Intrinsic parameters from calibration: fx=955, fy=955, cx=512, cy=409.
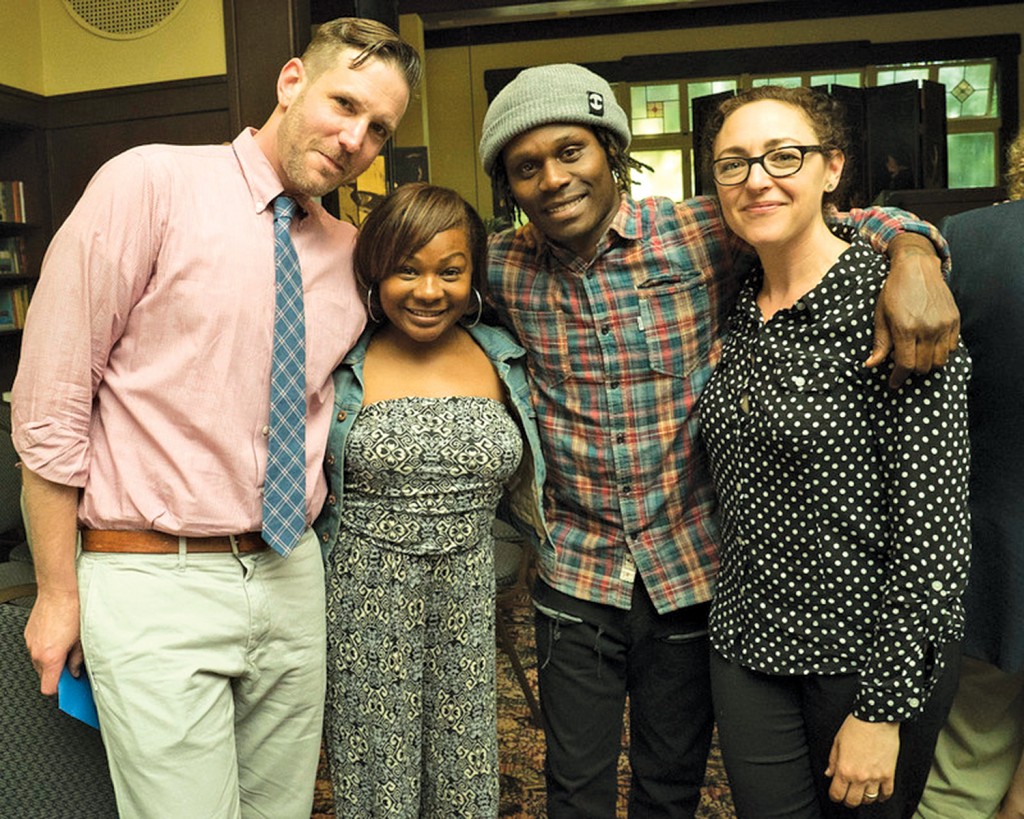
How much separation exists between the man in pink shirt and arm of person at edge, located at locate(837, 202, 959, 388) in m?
0.89

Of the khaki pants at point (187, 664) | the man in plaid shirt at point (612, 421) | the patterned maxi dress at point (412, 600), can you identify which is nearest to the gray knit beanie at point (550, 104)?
the man in plaid shirt at point (612, 421)

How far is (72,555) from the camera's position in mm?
1468

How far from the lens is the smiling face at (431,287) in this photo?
5.84 feet

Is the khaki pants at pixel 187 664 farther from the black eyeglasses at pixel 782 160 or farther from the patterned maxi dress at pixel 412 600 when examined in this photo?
the black eyeglasses at pixel 782 160

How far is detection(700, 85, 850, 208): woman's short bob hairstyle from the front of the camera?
1560 mm

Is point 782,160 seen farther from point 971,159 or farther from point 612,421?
point 971,159

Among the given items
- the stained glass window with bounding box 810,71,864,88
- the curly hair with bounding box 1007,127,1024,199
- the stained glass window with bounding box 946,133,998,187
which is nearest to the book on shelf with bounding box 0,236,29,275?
the curly hair with bounding box 1007,127,1024,199

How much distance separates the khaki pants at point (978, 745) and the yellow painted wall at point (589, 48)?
6.91 metres

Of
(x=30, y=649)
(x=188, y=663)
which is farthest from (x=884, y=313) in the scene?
(x=30, y=649)

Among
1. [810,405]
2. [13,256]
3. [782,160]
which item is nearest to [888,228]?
[782,160]

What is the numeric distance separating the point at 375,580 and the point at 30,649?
0.58 metres

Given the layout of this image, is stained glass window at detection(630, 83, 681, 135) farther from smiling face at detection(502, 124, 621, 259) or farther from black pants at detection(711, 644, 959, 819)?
black pants at detection(711, 644, 959, 819)

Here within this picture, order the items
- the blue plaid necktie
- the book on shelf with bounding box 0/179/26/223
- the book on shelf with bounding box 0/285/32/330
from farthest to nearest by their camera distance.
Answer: the book on shelf with bounding box 0/285/32/330
the book on shelf with bounding box 0/179/26/223
the blue plaid necktie

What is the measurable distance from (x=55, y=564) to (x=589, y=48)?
7895 mm
